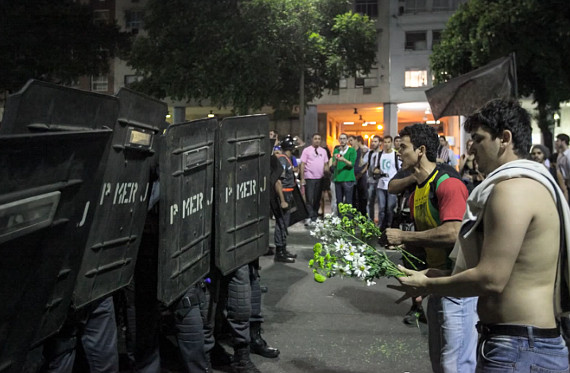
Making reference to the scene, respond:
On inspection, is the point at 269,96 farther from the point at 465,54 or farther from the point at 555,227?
the point at 555,227

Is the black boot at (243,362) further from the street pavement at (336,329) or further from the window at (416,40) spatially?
the window at (416,40)

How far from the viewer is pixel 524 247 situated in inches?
90.3

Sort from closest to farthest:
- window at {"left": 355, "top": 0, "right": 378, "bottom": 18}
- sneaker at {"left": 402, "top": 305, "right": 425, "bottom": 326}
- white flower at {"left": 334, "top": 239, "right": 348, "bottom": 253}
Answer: white flower at {"left": 334, "top": 239, "right": 348, "bottom": 253} < sneaker at {"left": 402, "top": 305, "right": 425, "bottom": 326} < window at {"left": 355, "top": 0, "right": 378, "bottom": 18}

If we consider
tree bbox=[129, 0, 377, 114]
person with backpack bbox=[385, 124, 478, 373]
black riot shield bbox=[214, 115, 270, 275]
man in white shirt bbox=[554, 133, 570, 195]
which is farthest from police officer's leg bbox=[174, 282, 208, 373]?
tree bbox=[129, 0, 377, 114]

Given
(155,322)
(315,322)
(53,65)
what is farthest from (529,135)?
(53,65)

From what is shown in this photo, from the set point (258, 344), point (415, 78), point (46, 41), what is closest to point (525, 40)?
point (46, 41)

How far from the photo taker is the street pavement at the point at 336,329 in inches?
200

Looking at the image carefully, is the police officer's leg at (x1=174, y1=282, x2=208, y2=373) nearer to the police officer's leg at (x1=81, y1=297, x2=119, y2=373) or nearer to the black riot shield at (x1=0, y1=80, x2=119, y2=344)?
the police officer's leg at (x1=81, y1=297, x2=119, y2=373)

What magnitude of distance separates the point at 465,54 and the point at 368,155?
827cm

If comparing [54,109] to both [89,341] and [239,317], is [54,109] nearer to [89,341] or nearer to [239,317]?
[89,341]

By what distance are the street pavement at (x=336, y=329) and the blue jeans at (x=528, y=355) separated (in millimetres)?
2635

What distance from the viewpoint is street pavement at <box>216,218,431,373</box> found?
5082 millimetres

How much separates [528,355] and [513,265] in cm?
37

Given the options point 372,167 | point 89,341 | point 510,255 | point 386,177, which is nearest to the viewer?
point 510,255
